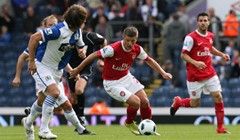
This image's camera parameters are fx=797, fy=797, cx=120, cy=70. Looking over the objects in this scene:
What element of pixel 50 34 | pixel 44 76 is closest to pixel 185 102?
pixel 44 76

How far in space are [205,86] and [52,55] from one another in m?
4.00

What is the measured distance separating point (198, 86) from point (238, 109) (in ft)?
22.2

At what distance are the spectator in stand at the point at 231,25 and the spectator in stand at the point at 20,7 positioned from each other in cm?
665

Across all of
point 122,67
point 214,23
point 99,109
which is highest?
point 214,23

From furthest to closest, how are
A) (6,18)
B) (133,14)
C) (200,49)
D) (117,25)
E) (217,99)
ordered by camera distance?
1. (6,18)
2. (117,25)
3. (133,14)
4. (200,49)
5. (217,99)

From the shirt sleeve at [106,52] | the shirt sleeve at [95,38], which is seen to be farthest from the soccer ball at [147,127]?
the shirt sleeve at [95,38]

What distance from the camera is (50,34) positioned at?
11.7 m

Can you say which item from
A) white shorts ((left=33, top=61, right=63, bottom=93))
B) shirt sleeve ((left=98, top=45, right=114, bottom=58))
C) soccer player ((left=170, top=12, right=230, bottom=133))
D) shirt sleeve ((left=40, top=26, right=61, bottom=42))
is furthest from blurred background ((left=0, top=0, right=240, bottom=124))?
shirt sleeve ((left=40, top=26, right=61, bottom=42))

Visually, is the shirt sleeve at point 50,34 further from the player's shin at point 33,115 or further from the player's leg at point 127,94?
the player's leg at point 127,94

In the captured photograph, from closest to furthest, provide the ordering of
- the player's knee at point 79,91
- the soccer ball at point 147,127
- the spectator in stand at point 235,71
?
the soccer ball at point 147,127
the player's knee at point 79,91
the spectator in stand at point 235,71

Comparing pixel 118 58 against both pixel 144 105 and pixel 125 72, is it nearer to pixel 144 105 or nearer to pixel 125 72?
pixel 125 72

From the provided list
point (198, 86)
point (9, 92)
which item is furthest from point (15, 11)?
point (198, 86)

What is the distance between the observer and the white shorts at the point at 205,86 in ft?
48.4

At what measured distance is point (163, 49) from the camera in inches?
952
